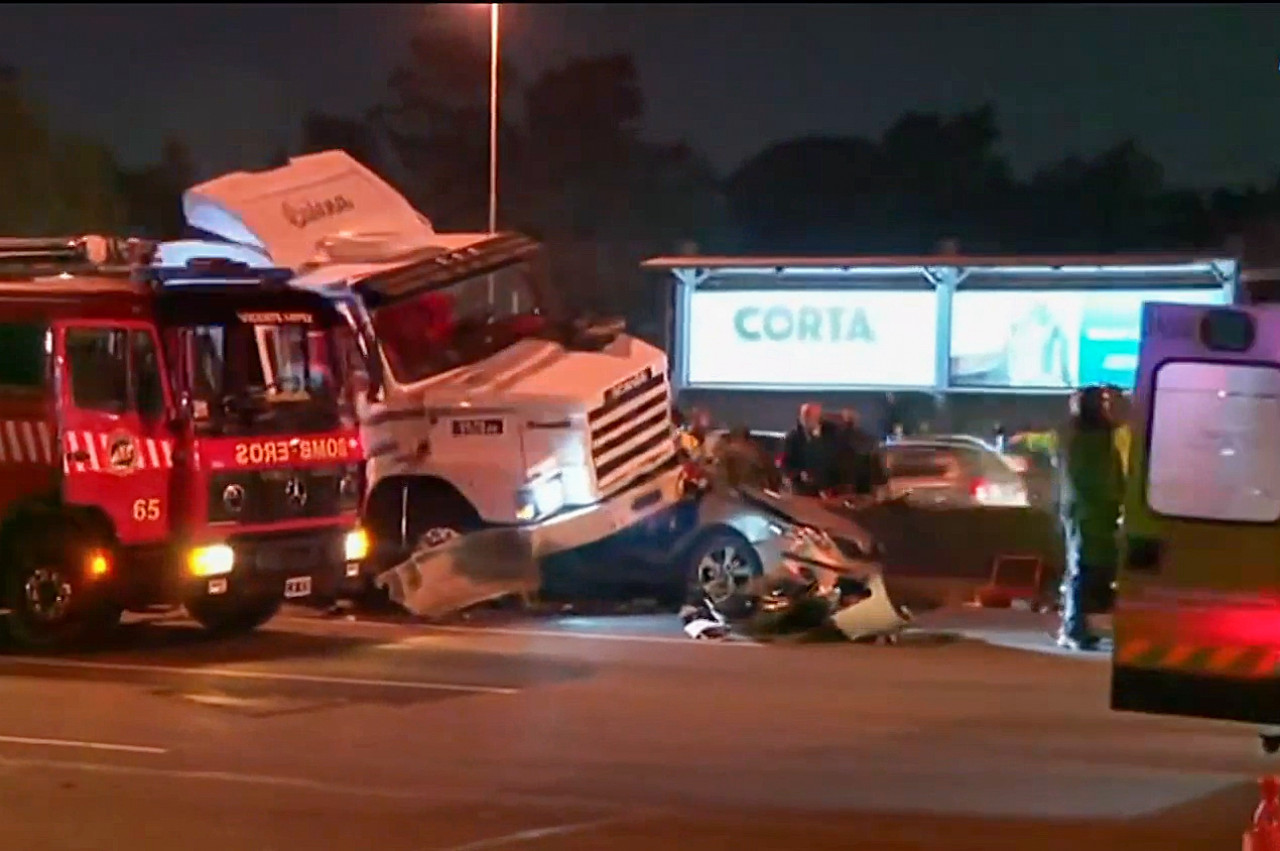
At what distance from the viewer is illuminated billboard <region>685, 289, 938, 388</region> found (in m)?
35.0

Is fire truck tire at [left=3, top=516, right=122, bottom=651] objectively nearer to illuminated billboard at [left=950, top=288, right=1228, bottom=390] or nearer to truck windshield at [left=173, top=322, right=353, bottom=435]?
truck windshield at [left=173, top=322, right=353, bottom=435]

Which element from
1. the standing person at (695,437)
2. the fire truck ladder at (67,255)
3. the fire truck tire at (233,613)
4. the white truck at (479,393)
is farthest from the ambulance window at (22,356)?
the standing person at (695,437)

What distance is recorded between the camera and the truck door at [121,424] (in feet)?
52.0

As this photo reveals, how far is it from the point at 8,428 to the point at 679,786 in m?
6.76

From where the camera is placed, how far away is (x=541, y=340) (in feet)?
66.6

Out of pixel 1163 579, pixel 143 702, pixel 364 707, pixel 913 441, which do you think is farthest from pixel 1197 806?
pixel 913 441

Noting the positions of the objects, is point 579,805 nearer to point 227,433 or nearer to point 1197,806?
point 1197,806

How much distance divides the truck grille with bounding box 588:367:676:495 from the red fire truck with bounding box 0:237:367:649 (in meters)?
3.11

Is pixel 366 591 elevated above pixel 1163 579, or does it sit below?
below

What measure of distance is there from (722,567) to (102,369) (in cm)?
541

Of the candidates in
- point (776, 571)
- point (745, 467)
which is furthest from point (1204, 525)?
point (745, 467)

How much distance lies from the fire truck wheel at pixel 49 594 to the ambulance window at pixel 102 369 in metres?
0.95

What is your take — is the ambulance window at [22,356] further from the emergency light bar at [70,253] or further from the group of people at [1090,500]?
the group of people at [1090,500]

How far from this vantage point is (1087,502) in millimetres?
16750
